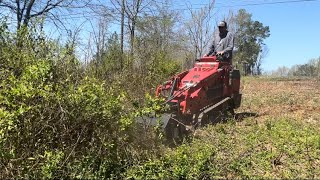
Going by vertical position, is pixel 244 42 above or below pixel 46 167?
above

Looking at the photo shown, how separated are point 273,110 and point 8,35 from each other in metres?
7.89

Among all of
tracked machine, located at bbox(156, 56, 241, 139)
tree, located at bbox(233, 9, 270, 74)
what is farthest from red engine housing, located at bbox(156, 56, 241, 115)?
tree, located at bbox(233, 9, 270, 74)

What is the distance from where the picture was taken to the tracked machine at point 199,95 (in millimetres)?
8071

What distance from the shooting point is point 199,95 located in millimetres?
8695

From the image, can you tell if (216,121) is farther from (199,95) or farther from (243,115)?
(243,115)

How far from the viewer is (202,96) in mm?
8836

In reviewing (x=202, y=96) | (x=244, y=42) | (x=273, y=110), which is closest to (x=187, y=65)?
(x=273, y=110)

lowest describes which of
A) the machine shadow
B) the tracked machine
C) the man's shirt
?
the machine shadow

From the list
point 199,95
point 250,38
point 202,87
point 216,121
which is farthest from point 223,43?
point 250,38

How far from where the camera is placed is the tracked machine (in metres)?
8.07

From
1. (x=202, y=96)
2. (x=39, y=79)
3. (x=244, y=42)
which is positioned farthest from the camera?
(x=244, y=42)

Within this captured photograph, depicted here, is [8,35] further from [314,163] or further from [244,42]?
[244,42]

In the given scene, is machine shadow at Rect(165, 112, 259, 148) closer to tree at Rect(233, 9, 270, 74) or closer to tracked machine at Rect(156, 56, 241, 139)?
tracked machine at Rect(156, 56, 241, 139)

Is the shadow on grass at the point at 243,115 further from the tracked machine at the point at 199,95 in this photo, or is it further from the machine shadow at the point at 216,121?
the tracked machine at the point at 199,95
